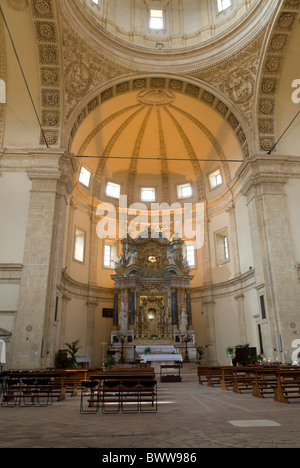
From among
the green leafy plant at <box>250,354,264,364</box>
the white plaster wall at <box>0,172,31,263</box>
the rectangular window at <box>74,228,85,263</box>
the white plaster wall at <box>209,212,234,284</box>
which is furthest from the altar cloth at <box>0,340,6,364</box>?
the white plaster wall at <box>209,212,234,284</box>

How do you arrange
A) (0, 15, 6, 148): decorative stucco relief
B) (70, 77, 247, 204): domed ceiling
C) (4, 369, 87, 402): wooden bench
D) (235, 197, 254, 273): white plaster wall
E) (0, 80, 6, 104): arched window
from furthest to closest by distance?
(70, 77, 247, 204): domed ceiling
(235, 197, 254, 273): white plaster wall
(0, 80, 6, 104): arched window
(0, 15, 6, 148): decorative stucco relief
(4, 369, 87, 402): wooden bench

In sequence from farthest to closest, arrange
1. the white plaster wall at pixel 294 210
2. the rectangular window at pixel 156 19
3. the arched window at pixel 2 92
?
the rectangular window at pixel 156 19, the arched window at pixel 2 92, the white plaster wall at pixel 294 210

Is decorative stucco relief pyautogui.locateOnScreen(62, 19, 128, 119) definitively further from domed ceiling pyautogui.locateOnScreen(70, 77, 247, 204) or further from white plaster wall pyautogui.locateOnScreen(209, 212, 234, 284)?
white plaster wall pyautogui.locateOnScreen(209, 212, 234, 284)

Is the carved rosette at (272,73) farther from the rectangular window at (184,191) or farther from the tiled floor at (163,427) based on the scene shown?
the tiled floor at (163,427)

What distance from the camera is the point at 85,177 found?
23562 millimetres

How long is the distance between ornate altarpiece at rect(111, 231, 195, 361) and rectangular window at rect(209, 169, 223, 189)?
4.71 meters

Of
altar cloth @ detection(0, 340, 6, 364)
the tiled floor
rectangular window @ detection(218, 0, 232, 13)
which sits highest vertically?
rectangular window @ detection(218, 0, 232, 13)

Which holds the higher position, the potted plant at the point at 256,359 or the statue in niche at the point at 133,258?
the statue in niche at the point at 133,258

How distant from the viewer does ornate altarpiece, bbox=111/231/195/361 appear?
21172mm

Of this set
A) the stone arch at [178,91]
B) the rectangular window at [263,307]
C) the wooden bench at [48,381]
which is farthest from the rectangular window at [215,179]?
the wooden bench at [48,381]

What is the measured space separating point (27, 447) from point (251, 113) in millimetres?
19041

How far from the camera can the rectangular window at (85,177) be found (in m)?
23.1

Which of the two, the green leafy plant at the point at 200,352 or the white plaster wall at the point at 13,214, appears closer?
the white plaster wall at the point at 13,214

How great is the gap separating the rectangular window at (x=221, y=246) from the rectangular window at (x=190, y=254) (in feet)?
7.62
